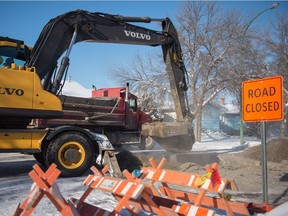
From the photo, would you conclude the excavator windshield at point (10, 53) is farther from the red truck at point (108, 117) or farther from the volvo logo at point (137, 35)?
the volvo logo at point (137, 35)

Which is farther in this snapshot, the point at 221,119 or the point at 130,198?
the point at 221,119

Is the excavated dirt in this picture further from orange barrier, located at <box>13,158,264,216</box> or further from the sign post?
orange barrier, located at <box>13,158,264,216</box>

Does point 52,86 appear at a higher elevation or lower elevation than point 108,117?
higher

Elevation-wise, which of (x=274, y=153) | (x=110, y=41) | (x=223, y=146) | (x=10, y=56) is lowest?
(x=223, y=146)

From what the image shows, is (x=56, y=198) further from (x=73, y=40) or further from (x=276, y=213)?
(x=73, y=40)

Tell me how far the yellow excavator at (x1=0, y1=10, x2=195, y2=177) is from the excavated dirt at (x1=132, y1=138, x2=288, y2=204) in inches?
91.6

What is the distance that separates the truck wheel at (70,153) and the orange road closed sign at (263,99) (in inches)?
164

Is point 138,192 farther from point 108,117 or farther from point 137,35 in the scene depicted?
point 137,35

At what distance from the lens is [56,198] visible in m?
3.44

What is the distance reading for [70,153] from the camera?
7.68 meters

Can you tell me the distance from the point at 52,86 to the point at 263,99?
561 cm

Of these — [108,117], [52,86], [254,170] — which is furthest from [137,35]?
[254,170]

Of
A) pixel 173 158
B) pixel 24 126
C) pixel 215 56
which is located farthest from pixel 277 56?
pixel 24 126

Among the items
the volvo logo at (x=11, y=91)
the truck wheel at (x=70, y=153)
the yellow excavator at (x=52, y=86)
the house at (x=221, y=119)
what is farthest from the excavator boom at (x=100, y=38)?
the house at (x=221, y=119)
